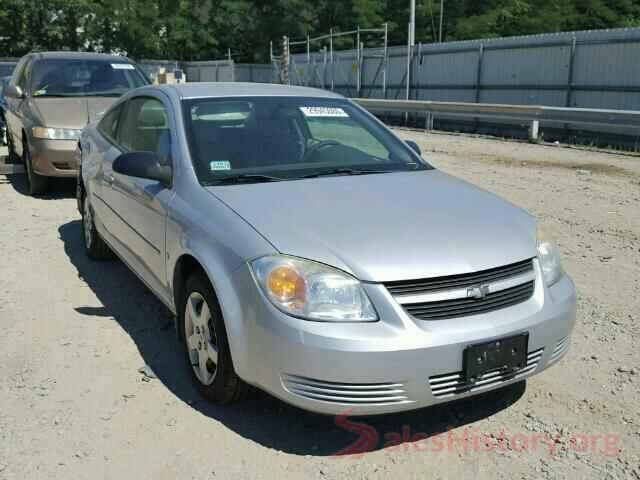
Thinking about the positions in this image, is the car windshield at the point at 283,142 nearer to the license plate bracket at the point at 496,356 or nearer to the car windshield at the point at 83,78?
the license plate bracket at the point at 496,356

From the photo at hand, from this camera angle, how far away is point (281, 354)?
2828 mm

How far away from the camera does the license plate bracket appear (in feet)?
9.33

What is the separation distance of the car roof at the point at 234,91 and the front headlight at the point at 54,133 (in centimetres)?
380

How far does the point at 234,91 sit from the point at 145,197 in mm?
916

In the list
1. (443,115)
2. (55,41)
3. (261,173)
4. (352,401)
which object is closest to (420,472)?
(352,401)

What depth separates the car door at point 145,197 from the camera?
3893mm

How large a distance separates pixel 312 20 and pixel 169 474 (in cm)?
5622

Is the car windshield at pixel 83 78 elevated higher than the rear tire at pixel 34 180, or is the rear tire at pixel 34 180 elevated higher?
the car windshield at pixel 83 78

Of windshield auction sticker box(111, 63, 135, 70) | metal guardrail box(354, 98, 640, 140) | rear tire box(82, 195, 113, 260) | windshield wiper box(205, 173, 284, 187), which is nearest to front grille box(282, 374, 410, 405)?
windshield wiper box(205, 173, 284, 187)

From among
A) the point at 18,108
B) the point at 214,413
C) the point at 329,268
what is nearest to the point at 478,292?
the point at 329,268

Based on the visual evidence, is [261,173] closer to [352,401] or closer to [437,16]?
[352,401]

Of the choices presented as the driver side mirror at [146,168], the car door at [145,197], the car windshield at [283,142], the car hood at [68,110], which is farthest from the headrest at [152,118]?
the car hood at [68,110]
